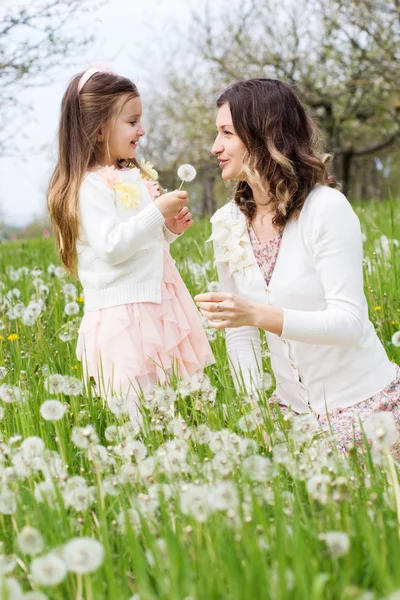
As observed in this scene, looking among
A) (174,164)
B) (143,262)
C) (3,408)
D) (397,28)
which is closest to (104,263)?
(143,262)

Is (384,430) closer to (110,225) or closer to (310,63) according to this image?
(110,225)

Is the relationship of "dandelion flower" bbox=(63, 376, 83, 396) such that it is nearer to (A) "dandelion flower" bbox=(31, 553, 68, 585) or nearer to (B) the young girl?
(B) the young girl

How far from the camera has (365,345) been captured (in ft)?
8.74

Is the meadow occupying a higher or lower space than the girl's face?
lower

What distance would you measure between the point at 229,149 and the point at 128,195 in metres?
0.49

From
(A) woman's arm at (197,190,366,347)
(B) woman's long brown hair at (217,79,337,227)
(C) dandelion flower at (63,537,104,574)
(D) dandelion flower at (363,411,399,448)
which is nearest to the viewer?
(C) dandelion flower at (63,537,104,574)

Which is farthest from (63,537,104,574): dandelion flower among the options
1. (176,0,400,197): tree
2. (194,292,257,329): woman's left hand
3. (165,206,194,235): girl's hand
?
(176,0,400,197): tree

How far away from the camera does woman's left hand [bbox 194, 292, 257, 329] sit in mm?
2268

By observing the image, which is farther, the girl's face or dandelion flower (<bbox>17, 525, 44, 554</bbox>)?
the girl's face

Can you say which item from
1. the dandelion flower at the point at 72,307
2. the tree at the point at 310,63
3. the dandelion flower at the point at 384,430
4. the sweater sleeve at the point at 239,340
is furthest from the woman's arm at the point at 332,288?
the tree at the point at 310,63

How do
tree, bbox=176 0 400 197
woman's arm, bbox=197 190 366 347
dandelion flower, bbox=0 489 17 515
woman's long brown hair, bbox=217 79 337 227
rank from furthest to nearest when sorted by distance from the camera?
tree, bbox=176 0 400 197, woman's long brown hair, bbox=217 79 337 227, woman's arm, bbox=197 190 366 347, dandelion flower, bbox=0 489 17 515

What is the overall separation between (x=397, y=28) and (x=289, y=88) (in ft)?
42.2

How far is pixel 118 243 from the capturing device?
2846 millimetres

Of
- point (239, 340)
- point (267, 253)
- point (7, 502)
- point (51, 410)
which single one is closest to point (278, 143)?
point (267, 253)
